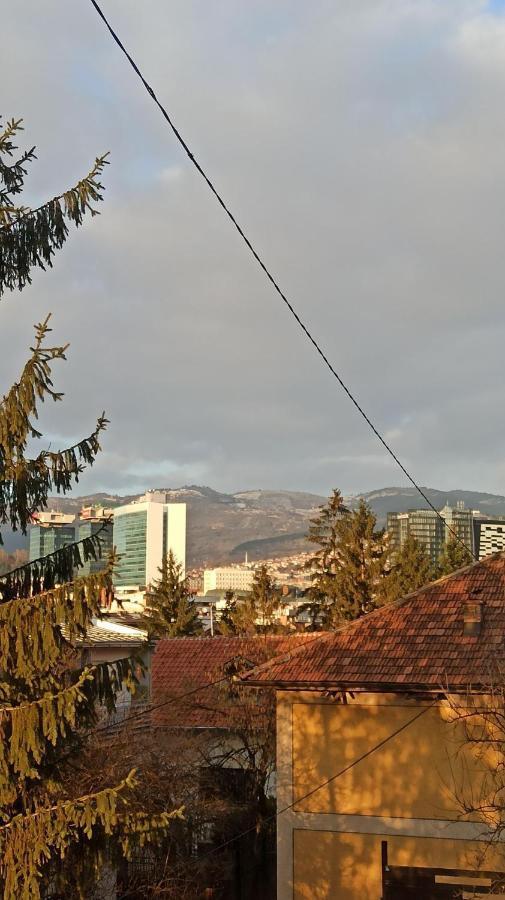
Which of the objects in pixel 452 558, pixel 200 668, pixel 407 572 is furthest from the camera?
pixel 452 558

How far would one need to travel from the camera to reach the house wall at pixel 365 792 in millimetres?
→ 16719

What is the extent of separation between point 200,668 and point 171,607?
70.0 feet

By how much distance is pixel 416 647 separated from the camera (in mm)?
17234

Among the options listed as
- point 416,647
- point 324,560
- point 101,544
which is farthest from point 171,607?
point 101,544

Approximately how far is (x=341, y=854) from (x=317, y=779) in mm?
1241

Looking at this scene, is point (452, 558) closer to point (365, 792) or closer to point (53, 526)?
point (365, 792)

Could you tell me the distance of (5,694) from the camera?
10.2 meters

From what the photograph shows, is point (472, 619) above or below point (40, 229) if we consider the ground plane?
below

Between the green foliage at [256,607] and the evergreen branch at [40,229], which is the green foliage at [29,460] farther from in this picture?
the green foliage at [256,607]

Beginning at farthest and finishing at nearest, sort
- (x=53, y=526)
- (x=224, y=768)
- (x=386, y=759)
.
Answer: (x=224, y=768), (x=386, y=759), (x=53, y=526)

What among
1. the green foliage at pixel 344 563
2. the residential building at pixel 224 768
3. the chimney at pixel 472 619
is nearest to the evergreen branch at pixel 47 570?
the chimney at pixel 472 619

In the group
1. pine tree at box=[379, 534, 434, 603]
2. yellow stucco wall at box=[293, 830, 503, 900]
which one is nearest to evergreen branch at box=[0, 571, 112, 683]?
yellow stucco wall at box=[293, 830, 503, 900]

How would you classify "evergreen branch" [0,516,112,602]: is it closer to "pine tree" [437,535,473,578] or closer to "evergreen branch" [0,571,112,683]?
"evergreen branch" [0,571,112,683]

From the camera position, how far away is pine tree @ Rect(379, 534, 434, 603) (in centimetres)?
4761
